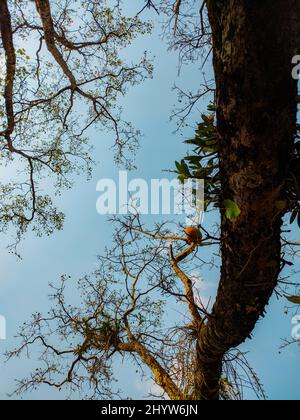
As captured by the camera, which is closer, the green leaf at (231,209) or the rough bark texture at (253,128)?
the rough bark texture at (253,128)

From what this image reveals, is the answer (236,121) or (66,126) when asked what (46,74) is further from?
(236,121)

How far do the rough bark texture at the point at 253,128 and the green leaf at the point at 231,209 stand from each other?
0.08 feet

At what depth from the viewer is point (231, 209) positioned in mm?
1610

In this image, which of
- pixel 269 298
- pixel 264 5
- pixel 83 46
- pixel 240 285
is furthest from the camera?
pixel 83 46

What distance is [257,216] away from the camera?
1.61m

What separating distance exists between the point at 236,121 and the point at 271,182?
0.30 metres

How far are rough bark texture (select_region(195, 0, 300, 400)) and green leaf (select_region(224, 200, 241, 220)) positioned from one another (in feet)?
0.08

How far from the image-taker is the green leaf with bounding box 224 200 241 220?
1604 mm

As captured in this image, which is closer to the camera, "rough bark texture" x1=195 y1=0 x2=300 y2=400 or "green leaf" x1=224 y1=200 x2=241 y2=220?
"rough bark texture" x1=195 y1=0 x2=300 y2=400

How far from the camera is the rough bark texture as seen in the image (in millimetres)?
1284

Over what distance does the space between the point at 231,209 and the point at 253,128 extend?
1.27ft

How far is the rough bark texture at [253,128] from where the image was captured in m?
1.28

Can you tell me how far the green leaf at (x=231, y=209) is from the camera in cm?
160

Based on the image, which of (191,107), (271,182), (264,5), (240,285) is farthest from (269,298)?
(191,107)
